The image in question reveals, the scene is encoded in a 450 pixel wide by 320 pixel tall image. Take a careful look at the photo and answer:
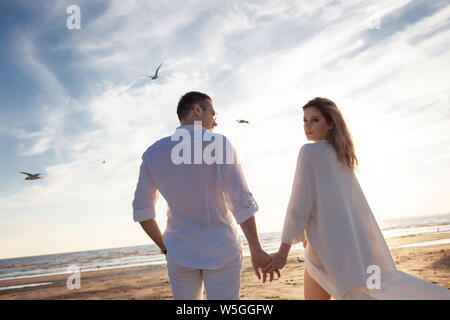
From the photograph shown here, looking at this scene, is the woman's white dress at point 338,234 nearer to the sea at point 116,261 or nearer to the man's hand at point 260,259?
the man's hand at point 260,259

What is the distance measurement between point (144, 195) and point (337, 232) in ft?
4.69

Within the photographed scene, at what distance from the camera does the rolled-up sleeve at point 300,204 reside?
7.86 feet

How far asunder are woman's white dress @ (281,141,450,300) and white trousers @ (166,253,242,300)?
1.79ft

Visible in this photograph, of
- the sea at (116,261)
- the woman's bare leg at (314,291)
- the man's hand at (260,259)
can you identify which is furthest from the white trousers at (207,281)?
the sea at (116,261)

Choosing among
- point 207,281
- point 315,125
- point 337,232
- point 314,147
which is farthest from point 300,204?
point 207,281

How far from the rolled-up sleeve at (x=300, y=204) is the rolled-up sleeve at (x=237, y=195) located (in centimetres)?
39

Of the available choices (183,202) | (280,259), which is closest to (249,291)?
(280,259)

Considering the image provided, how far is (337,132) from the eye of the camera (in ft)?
8.21

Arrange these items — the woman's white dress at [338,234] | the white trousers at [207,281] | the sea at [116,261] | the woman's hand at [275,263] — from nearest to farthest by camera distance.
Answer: the white trousers at [207,281] → the woman's white dress at [338,234] → the woman's hand at [275,263] → the sea at [116,261]

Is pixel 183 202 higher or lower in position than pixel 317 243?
higher

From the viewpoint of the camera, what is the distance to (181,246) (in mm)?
2170
